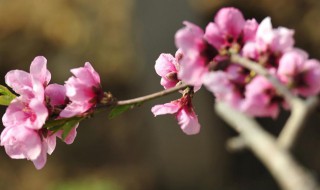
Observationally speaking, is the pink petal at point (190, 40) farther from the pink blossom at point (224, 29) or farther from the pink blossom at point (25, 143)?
the pink blossom at point (25, 143)

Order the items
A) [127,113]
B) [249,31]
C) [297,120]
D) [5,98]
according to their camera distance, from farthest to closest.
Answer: [127,113] < [5,98] < [249,31] < [297,120]

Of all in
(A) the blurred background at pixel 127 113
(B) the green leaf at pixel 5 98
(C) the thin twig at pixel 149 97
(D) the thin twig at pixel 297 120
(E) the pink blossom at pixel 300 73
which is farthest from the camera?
(A) the blurred background at pixel 127 113

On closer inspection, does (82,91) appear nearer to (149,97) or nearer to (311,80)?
(149,97)

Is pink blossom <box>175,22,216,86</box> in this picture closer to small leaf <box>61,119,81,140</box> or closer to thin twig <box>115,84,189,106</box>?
thin twig <box>115,84,189,106</box>

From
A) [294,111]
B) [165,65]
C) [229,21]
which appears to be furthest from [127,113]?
[294,111]

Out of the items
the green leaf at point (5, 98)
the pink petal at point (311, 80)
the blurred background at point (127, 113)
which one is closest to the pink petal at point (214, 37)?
the pink petal at point (311, 80)

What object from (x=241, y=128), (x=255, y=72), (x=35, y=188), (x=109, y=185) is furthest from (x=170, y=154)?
(x=255, y=72)
